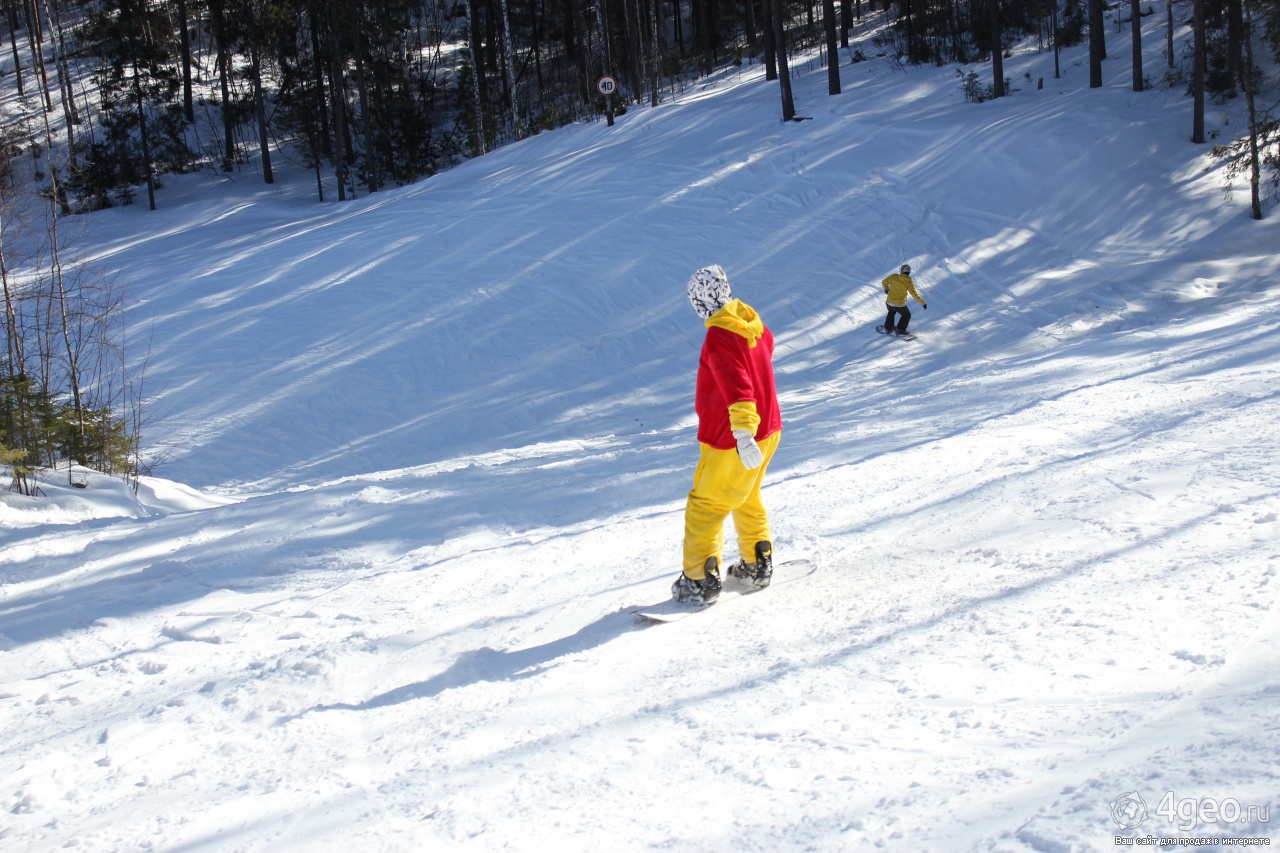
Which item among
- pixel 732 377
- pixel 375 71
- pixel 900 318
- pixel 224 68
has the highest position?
pixel 224 68

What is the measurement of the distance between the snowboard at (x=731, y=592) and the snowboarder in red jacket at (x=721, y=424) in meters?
0.05

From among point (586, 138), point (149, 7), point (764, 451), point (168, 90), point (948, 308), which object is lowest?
point (948, 308)

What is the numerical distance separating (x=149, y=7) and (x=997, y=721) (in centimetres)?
4991

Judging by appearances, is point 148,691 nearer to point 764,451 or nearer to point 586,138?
point 764,451

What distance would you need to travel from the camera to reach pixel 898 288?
14.8 meters

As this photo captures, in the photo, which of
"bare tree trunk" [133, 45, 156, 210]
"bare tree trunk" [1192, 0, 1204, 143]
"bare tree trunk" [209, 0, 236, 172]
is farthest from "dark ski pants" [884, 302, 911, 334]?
"bare tree trunk" [209, 0, 236, 172]

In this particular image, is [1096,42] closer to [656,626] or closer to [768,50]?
[768,50]

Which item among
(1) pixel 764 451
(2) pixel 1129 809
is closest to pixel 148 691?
(1) pixel 764 451

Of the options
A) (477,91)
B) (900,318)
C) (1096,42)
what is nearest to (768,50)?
(1096,42)

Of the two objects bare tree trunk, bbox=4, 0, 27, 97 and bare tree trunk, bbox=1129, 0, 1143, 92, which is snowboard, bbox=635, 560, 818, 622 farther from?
bare tree trunk, bbox=4, 0, 27, 97

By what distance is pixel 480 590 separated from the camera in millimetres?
4836

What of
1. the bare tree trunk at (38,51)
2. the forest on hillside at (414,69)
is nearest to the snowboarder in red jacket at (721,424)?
the forest on hillside at (414,69)
